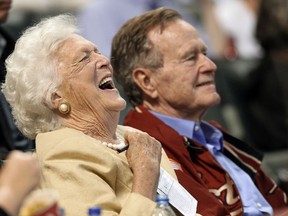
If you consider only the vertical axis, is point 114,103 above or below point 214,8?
above

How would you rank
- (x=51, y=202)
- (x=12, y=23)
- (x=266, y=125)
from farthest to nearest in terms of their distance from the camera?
(x=12, y=23), (x=266, y=125), (x=51, y=202)

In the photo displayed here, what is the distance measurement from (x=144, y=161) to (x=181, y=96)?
0.97 m

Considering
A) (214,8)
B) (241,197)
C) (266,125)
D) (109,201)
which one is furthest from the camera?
(214,8)

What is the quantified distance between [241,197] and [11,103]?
1.21m

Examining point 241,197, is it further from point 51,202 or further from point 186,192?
point 51,202

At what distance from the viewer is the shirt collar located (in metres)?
4.80

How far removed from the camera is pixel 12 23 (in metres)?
7.79

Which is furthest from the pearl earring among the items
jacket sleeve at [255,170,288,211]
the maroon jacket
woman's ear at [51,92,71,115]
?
jacket sleeve at [255,170,288,211]

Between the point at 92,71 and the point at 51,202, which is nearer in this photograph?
the point at 51,202

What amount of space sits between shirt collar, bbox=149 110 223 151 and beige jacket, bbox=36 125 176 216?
88 cm

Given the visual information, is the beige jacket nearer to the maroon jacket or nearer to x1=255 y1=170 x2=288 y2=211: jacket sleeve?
the maroon jacket

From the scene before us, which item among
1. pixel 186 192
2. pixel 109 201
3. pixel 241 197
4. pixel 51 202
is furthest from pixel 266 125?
pixel 51 202

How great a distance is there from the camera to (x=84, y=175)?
3693mm

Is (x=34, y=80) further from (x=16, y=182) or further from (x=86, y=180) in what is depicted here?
(x=16, y=182)
